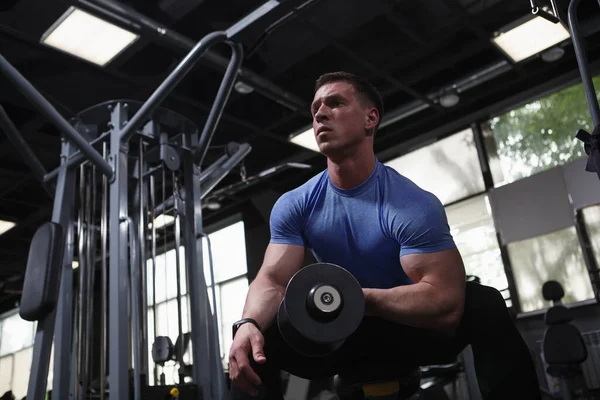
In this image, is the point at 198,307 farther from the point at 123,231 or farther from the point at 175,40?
the point at 175,40

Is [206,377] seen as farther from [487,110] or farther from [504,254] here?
[487,110]

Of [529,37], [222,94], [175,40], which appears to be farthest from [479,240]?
[222,94]

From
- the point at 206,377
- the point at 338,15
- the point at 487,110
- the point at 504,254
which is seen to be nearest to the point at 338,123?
the point at 206,377

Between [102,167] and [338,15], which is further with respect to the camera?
[338,15]

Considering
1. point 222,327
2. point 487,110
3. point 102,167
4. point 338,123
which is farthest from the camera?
point 222,327

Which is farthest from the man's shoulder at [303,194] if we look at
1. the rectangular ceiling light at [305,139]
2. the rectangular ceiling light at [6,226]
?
the rectangular ceiling light at [6,226]

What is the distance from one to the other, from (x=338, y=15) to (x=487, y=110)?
227 centimetres

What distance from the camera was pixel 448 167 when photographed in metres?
6.09

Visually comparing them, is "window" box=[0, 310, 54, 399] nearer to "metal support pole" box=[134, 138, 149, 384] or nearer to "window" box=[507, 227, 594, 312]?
"metal support pole" box=[134, 138, 149, 384]

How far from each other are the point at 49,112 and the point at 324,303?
225 cm

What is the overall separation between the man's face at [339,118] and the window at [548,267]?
14.8 feet

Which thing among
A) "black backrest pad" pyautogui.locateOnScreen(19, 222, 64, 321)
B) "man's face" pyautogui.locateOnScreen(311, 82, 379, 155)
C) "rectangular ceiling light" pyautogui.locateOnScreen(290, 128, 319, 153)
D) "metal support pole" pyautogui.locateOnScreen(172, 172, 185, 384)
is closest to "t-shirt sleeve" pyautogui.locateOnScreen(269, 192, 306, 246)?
"man's face" pyautogui.locateOnScreen(311, 82, 379, 155)

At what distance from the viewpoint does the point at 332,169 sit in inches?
46.3

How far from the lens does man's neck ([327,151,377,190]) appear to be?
1156mm
